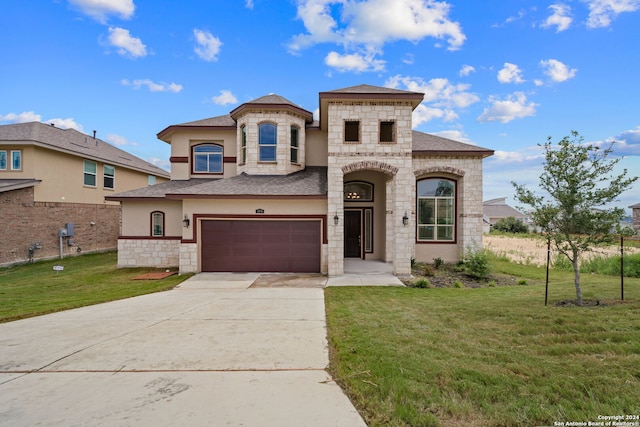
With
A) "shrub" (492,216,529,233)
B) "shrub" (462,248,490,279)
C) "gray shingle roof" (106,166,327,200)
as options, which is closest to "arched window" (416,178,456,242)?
"shrub" (462,248,490,279)

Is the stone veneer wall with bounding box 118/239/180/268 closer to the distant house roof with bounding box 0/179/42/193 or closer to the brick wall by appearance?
the brick wall

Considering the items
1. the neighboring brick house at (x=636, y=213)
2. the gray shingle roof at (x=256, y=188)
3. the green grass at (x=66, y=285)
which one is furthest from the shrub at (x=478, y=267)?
the neighboring brick house at (x=636, y=213)

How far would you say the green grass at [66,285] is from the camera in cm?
786

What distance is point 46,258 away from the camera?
16406 millimetres

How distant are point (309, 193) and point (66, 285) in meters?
9.47

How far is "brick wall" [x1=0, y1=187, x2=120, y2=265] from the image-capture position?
15.0 m

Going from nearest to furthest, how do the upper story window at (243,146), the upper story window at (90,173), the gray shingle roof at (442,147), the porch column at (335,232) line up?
1. the porch column at (335,232)
2. the gray shingle roof at (442,147)
3. the upper story window at (243,146)
4. the upper story window at (90,173)

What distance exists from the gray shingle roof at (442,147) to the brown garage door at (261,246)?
661 centimetres

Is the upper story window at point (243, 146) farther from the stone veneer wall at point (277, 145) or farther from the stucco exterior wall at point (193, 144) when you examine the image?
the stucco exterior wall at point (193, 144)

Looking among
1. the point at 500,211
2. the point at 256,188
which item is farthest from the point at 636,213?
the point at 256,188

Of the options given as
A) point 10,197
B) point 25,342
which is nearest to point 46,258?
point 10,197

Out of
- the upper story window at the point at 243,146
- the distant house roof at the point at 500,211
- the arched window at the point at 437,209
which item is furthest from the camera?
the distant house roof at the point at 500,211

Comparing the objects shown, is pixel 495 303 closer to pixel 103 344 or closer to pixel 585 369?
pixel 585 369

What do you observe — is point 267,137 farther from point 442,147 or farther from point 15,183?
point 15,183
